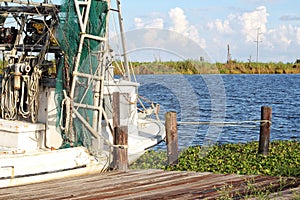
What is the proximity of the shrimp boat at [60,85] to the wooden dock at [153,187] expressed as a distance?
Answer: 656 mm

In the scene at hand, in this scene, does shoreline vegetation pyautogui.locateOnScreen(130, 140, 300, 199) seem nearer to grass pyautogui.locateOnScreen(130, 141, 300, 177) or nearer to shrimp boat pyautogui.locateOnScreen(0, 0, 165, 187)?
grass pyautogui.locateOnScreen(130, 141, 300, 177)

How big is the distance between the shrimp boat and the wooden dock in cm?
66

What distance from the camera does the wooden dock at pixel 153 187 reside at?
30.6 ft

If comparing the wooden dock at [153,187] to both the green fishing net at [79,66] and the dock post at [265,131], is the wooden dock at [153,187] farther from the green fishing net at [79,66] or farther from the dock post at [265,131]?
the dock post at [265,131]

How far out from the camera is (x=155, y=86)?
2042 inches

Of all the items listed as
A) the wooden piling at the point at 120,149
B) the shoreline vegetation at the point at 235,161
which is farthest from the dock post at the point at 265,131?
the wooden piling at the point at 120,149

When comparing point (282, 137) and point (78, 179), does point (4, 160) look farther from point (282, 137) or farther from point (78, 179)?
point (282, 137)

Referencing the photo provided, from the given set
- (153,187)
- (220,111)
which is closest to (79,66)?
(153,187)

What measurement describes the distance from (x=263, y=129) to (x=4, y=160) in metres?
6.73

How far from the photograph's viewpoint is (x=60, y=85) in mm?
11484

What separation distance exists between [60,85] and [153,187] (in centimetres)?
285

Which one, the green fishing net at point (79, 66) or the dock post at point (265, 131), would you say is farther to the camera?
the dock post at point (265, 131)

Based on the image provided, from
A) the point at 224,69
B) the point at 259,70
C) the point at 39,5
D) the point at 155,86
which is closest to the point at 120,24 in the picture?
the point at 39,5

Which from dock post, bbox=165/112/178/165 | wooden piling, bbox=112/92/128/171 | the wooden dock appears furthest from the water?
the wooden dock
